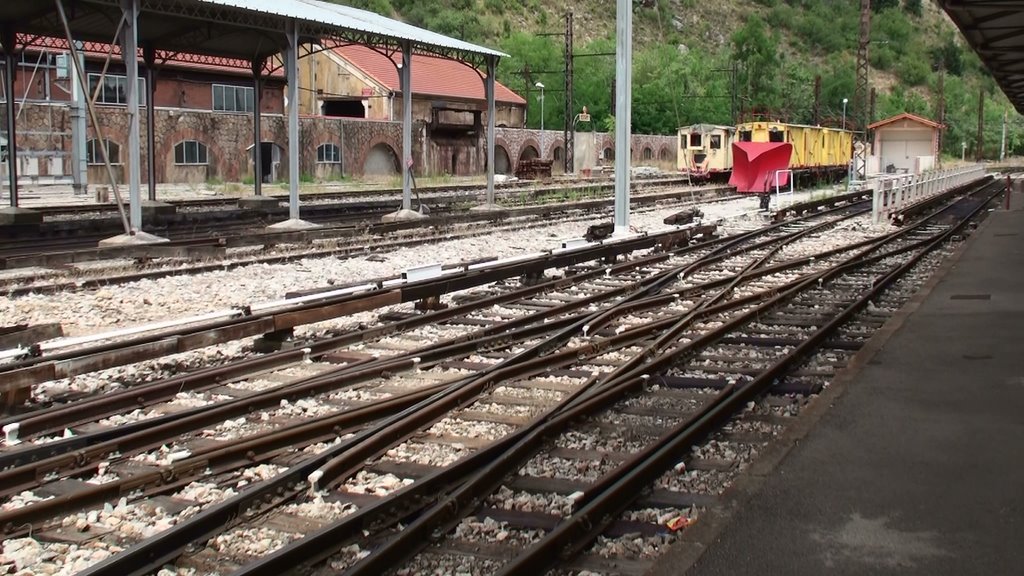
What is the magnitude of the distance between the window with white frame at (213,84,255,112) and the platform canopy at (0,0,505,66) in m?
19.1

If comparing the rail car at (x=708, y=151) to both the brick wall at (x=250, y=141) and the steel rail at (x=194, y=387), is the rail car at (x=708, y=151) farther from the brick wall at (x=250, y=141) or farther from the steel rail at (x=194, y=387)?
the steel rail at (x=194, y=387)

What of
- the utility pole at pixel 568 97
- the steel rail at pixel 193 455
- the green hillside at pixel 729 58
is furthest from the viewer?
the green hillside at pixel 729 58

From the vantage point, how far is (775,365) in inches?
327

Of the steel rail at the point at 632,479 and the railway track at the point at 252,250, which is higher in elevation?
the railway track at the point at 252,250

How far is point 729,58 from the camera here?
93.3 metres

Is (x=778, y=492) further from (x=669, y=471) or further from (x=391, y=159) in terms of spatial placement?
(x=391, y=159)

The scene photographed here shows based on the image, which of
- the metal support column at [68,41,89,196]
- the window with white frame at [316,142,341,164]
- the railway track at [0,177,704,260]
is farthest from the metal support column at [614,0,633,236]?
the window with white frame at [316,142,341,164]

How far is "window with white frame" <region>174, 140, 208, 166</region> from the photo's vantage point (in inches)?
1548

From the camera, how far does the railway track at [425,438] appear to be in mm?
4965

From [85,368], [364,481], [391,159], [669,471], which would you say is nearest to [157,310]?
[85,368]

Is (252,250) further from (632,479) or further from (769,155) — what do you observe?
(769,155)

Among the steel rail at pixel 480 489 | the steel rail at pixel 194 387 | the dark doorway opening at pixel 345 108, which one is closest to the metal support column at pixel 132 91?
the steel rail at pixel 194 387

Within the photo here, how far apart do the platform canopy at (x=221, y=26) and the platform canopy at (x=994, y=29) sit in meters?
12.5

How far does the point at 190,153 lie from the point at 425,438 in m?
35.7
